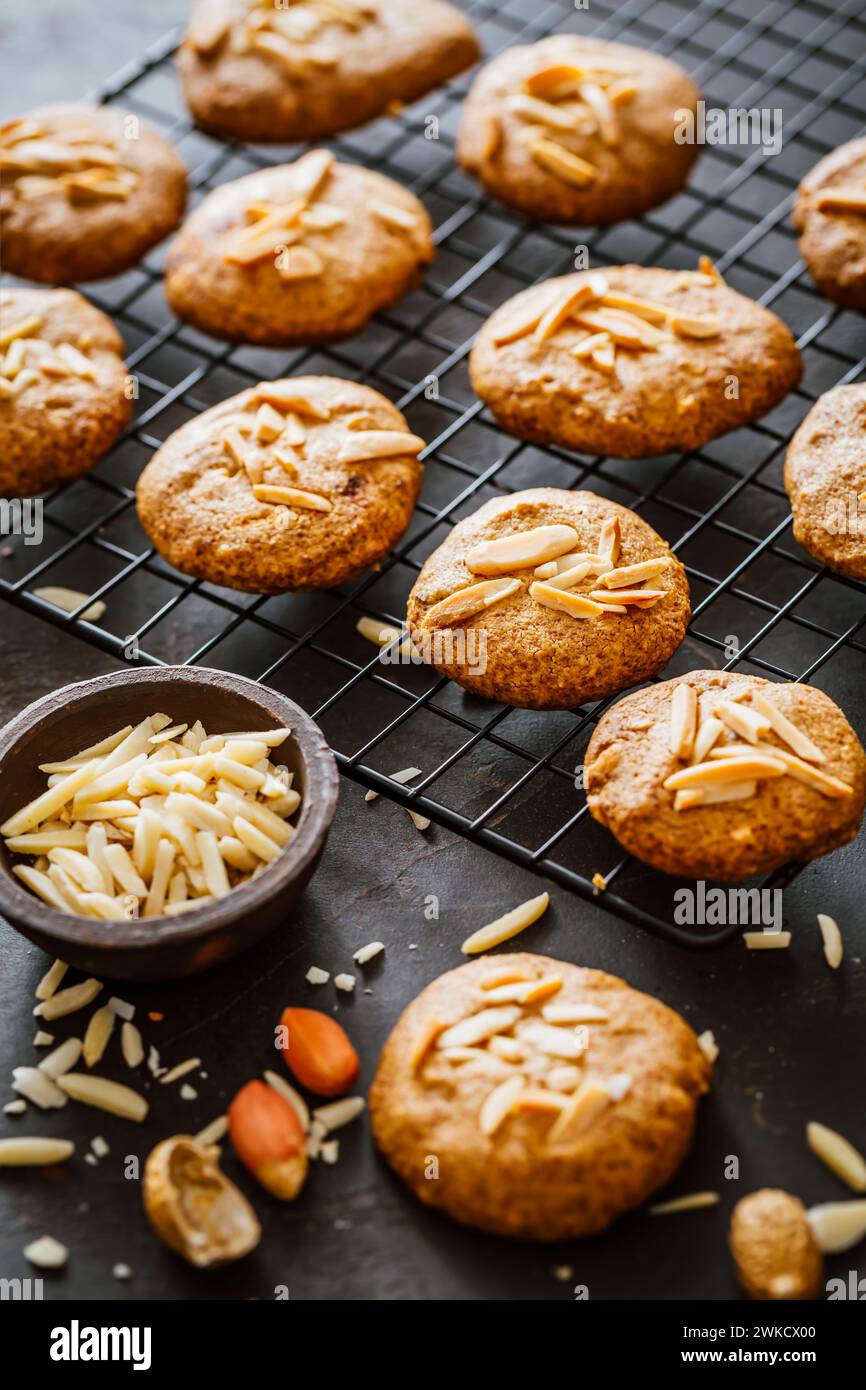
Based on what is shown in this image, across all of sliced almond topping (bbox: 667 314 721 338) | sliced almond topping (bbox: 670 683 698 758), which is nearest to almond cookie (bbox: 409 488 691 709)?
sliced almond topping (bbox: 670 683 698 758)

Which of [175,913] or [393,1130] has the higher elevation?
[175,913]

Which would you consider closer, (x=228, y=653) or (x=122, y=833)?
(x=122, y=833)

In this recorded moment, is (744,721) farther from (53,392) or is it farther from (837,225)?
(53,392)

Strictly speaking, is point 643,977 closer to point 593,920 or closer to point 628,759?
point 593,920

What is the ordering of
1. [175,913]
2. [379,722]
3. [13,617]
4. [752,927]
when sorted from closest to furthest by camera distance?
[175,913], [752,927], [379,722], [13,617]

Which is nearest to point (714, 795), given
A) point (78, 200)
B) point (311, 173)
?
point (311, 173)

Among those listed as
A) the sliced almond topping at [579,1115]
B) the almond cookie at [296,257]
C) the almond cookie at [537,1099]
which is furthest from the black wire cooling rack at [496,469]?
the sliced almond topping at [579,1115]

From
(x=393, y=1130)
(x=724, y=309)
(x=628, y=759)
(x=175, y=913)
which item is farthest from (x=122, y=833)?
(x=724, y=309)

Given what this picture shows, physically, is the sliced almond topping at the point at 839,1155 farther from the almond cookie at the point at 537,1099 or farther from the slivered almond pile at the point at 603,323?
the slivered almond pile at the point at 603,323
